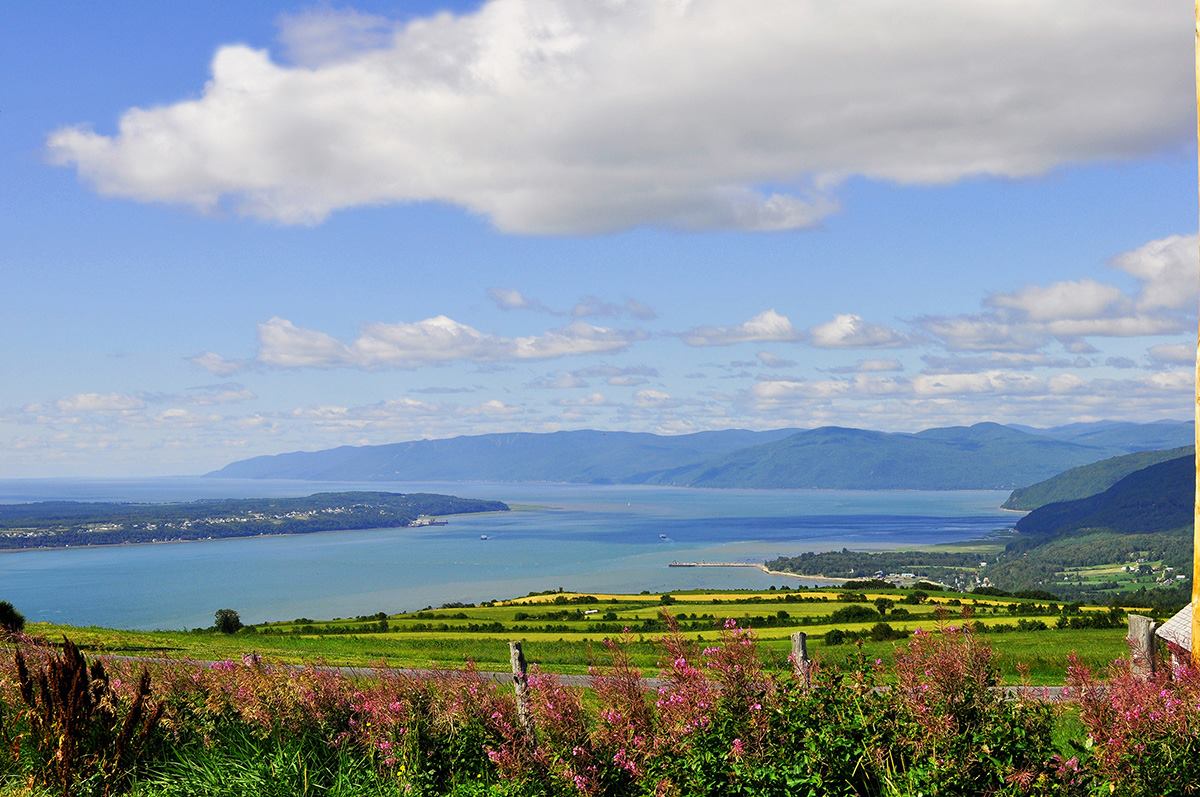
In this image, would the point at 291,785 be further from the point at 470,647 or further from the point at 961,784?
the point at 470,647

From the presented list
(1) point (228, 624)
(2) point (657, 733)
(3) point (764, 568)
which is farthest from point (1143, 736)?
(3) point (764, 568)

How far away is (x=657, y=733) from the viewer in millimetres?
8906

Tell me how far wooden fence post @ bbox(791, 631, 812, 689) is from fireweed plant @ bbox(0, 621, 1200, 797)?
119 mm

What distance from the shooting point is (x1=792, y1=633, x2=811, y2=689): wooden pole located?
902cm

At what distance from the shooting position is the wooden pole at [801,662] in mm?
9016

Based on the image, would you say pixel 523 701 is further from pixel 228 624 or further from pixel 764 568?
pixel 764 568

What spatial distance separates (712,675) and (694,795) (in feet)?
3.47

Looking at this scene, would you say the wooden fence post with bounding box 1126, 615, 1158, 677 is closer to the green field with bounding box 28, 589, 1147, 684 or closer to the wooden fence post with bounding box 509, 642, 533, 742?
the green field with bounding box 28, 589, 1147, 684

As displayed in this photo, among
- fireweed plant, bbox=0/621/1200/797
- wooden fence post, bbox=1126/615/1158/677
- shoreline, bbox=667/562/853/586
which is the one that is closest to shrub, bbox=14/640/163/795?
fireweed plant, bbox=0/621/1200/797

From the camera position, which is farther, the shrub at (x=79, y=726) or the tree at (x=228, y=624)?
the tree at (x=228, y=624)

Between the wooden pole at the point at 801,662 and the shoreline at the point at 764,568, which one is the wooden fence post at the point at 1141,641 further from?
the shoreline at the point at 764,568

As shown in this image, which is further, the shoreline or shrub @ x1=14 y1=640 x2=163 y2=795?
the shoreline

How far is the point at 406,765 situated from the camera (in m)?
9.89

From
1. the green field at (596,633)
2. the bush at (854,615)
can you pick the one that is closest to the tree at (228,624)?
the green field at (596,633)
